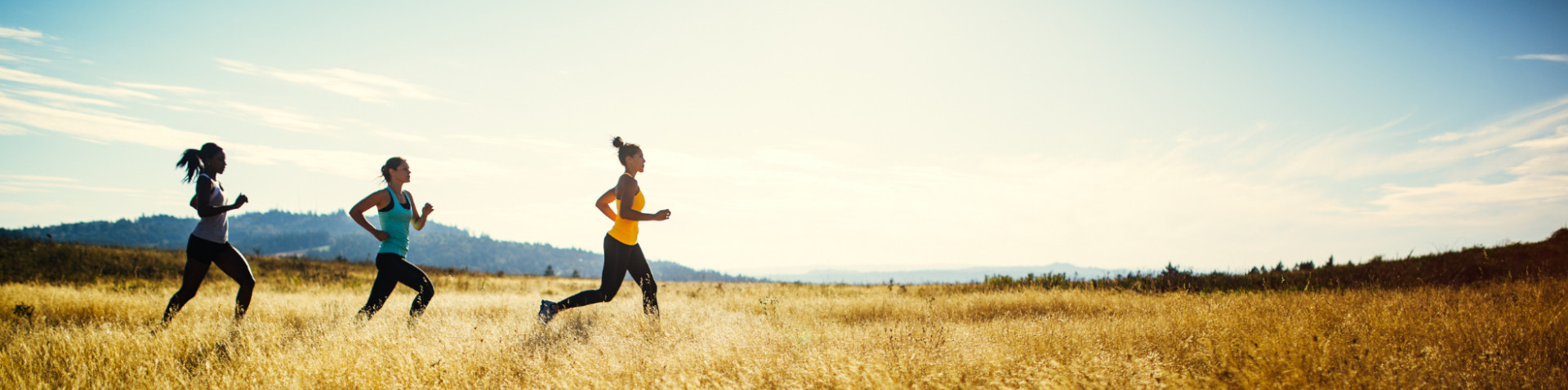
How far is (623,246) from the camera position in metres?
6.30

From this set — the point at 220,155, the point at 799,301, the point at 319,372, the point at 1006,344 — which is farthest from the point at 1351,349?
the point at 220,155

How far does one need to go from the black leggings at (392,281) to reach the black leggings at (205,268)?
923mm

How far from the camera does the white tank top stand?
19.3 ft

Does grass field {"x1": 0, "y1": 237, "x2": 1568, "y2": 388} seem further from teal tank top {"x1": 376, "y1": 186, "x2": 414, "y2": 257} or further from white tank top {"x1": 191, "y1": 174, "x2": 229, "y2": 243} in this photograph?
white tank top {"x1": 191, "y1": 174, "x2": 229, "y2": 243}

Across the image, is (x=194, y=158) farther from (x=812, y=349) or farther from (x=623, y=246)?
(x=812, y=349)

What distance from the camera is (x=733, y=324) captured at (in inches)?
252

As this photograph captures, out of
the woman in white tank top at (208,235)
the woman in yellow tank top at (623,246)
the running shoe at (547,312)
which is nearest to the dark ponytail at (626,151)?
the woman in yellow tank top at (623,246)

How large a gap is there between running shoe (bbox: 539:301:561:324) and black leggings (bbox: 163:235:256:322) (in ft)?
7.94

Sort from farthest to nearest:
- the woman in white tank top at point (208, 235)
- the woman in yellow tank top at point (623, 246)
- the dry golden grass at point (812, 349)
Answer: the woman in yellow tank top at point (623, 246) → the woman in white tank top at point (208, 235) → the dry golden grass at point (812, 349)

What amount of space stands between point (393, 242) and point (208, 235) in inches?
58.7

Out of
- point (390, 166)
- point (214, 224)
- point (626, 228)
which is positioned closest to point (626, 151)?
point (626, 228)

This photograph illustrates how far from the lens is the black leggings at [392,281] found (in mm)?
6141

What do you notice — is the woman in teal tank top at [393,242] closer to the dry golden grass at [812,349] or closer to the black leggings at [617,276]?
the dry golden grass at [812,349]

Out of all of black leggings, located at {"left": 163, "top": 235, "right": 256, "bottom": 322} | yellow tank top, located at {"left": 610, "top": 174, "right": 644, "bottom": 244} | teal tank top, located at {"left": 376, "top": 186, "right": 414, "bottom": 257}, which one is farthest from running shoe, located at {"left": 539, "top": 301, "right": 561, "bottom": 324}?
black leggings, located at {"left": 163, "top": 235, "right": 256, "bottom": 322}
